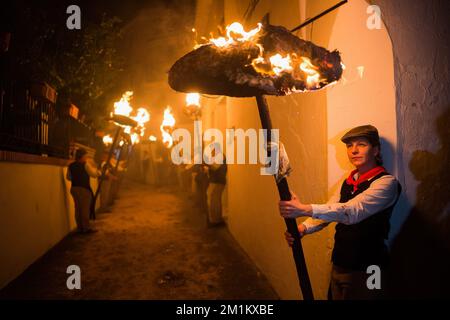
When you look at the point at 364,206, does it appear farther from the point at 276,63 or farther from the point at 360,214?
the point at 276,63


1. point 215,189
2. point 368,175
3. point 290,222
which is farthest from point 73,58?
point 368,175

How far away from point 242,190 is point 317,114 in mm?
3911

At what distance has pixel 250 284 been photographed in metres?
5.17

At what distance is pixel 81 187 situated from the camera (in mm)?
8516

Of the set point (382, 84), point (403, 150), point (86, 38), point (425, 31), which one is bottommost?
point (403, 150)

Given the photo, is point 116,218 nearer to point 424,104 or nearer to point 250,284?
point 250,284

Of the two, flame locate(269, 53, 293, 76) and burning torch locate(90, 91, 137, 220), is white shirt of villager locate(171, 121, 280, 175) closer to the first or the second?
flame locate(269, 53, 293, 76)

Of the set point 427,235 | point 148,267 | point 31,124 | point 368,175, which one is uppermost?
point 31,124

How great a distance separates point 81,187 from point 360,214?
8301mm

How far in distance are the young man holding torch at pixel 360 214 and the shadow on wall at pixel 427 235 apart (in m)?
0.47

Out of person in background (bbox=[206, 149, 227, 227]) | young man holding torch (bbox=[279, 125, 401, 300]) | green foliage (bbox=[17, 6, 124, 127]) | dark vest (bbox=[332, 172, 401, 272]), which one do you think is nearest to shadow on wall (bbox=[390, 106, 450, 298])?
young man holding torch (bbox=[279, 125, 401, 300])

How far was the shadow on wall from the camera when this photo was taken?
293cm

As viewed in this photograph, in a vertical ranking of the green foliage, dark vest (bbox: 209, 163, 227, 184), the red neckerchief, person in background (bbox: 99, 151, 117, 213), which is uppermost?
the green foliage
